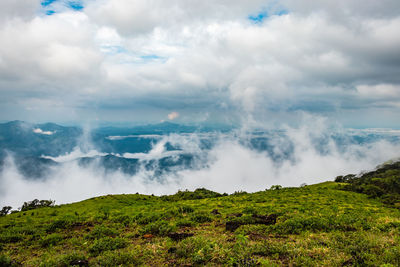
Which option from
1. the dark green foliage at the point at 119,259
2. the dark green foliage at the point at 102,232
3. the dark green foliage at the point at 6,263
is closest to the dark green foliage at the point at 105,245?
the dark green foliage at the point at 119,259

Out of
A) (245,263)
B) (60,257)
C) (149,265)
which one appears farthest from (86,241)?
(245,263)

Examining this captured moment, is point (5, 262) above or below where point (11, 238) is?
above

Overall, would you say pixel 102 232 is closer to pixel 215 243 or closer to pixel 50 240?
pixel 50 240

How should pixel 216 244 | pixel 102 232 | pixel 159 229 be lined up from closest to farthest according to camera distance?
1. pixel 216 244
2. pixel 159 229
3. pixel 102 232

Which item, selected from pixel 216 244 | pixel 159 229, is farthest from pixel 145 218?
pixel 216 244

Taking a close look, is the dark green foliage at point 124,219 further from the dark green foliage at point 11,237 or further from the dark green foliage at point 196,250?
the dark green foliage at point 196,250

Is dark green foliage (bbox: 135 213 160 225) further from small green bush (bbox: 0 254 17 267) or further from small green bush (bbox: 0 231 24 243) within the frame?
small green bush (bbox: 0 254 17 267)

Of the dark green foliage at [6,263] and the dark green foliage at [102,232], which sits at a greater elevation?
the dark green foliage at [6,263]

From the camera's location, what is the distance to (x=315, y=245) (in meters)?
11.7

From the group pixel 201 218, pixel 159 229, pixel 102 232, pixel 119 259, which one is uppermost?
pixel 119 259

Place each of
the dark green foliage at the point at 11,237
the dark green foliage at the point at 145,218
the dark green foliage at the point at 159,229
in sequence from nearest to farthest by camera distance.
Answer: the dark green foliage at the point at 11,237
the dark green foliage at the point at 159,229
the dark green foliage at the point at 145,218

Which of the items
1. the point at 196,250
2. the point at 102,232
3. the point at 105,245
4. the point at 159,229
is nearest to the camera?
the point at 196,250

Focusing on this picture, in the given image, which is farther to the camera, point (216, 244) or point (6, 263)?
point (216, 244)

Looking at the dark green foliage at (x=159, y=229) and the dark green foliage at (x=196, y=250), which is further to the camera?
the dark green foliage at (x=159, y=229)
